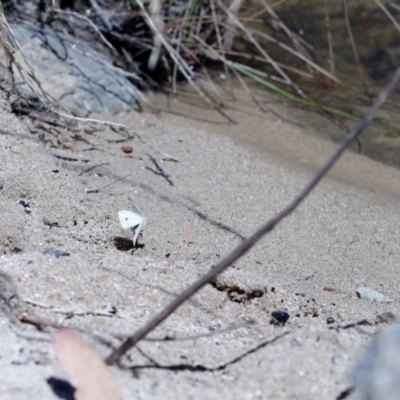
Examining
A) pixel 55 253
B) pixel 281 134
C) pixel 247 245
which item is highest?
pixel 247 245

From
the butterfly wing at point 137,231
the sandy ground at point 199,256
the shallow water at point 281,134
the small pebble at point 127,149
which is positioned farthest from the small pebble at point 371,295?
the small pebble at point 127,149

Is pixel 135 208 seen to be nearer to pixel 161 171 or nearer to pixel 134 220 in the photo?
pixel 134 220

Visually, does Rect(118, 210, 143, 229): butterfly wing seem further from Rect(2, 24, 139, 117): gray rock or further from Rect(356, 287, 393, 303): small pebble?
Rect(2, 24, 139, 117): gray rock

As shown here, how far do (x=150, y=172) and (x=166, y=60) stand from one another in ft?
3.81

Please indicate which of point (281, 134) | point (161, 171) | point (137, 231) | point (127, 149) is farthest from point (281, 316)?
point (281, 134)

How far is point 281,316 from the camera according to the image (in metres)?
1.86

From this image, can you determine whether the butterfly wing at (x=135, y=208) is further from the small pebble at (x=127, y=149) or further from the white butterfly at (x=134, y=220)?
the small pebble at (x=127, y=149)

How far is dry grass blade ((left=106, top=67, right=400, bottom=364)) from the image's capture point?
1.20 metres

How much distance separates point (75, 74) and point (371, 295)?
5.91 feet

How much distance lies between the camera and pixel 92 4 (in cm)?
366

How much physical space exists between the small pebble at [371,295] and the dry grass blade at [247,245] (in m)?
0.94

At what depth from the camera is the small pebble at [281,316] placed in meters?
1.85

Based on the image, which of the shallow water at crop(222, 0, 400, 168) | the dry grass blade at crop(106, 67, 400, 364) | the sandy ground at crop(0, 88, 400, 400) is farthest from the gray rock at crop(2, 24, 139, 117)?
the dry grass blade at crop(106, 67, 400, 364)

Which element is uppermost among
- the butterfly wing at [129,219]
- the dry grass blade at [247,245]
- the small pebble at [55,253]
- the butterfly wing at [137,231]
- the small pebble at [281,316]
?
the dry grass blade at [247,245]
